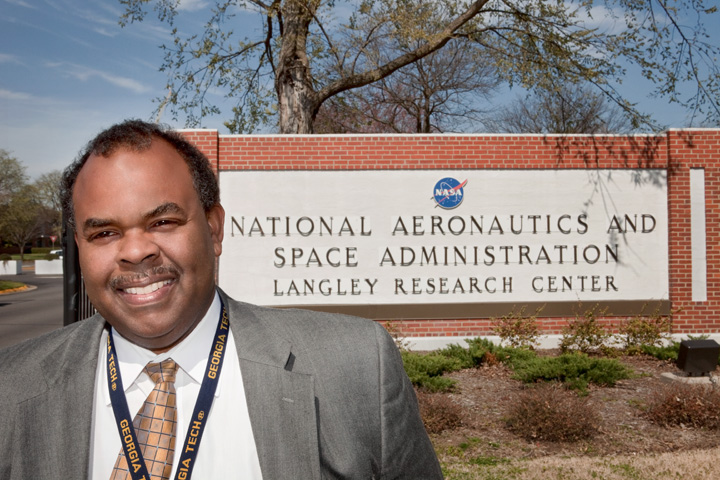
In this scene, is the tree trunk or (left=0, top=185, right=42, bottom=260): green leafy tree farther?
(left=0, top=185, right=42, bottom=260): green leafy tree

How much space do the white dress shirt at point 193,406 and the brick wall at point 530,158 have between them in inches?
364

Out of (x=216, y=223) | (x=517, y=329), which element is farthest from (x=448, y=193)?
(x=216, y=223)

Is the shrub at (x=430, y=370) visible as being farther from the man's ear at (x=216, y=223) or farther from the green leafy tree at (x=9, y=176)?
the green leafy tree at (x=9, y=176)

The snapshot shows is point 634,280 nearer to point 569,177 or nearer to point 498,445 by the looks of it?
point 569,177

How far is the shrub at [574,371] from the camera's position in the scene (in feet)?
26.9

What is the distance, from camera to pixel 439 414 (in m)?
6.73

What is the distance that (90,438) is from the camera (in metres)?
1.61

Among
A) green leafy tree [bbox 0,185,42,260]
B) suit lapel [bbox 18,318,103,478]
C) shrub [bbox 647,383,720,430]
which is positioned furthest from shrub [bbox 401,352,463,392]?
green leafy tree [bbox 0,185,42,260]

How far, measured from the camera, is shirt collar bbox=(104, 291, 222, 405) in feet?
5.57

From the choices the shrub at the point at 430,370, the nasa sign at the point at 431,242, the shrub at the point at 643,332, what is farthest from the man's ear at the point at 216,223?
the shrub at the point at 643,332

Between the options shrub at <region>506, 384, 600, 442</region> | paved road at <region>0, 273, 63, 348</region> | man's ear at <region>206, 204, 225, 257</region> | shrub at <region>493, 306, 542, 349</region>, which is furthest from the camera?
paved road at <region>0, 273, 63, 348</region>

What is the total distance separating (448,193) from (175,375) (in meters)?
9.52

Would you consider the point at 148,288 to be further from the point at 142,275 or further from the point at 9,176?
the point at 9,176

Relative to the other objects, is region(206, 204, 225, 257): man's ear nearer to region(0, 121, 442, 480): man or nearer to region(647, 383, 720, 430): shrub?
region(0, 121, 442, 480): man
